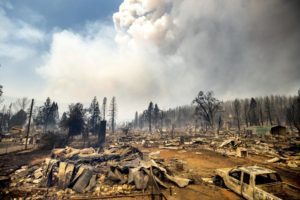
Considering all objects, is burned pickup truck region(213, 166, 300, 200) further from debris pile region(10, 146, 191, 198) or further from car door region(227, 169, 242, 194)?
debris pile region(10, 146, 191, 198)

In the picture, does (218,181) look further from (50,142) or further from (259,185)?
(50,142)

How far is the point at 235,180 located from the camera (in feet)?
26.7

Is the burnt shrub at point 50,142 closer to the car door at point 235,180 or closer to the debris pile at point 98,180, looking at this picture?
the debris pile at point 98,180

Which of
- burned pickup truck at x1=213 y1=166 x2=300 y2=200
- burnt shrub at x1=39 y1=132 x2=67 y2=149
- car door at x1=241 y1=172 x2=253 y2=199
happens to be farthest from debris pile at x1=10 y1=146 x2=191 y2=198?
burnt shrub at x1=39 y1=132 x2=67 y2=149

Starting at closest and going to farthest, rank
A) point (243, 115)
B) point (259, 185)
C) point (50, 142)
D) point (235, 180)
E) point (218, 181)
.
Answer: point (259, 185), point (235, 180), point (218, 181), point (50, 142), point (243, 115)

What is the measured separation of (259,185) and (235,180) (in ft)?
4.89

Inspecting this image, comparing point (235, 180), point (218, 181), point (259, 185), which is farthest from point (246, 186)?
point (218, 181)

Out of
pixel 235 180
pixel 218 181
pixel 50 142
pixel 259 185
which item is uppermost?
pixel 259 185

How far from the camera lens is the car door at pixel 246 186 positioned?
23.0 ft

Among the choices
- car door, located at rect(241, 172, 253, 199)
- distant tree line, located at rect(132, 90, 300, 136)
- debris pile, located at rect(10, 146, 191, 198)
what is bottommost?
debris pile, located at rect(10, 146, 191, 198)

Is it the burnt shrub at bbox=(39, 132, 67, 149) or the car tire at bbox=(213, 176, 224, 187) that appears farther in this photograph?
the burnt shrub at bbox=(39, 132, 67, 149)

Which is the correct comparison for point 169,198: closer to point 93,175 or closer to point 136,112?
point 93,175

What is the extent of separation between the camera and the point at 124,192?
8.75 m

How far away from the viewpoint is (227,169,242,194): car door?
309 inches
